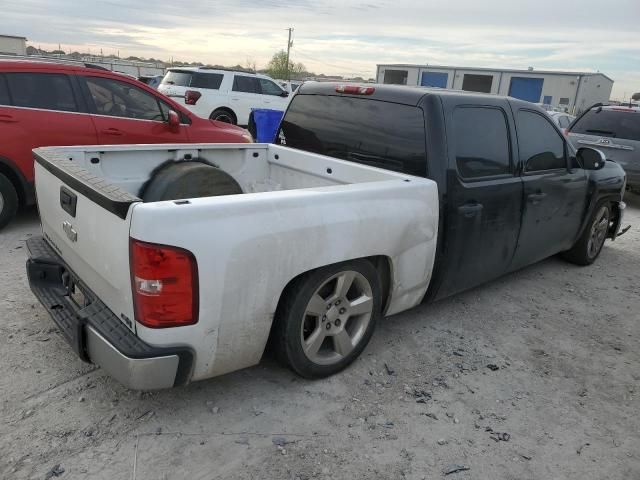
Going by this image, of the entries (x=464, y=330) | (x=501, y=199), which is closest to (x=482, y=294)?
(x=464, y=330)

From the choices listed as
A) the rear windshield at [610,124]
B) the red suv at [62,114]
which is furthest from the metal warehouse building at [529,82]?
the red suv at [62,114]

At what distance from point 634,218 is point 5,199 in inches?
363

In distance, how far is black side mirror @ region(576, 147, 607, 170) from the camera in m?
4.93

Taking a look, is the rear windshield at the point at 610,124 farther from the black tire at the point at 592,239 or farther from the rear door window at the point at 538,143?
the rear door window at the point at 538,143

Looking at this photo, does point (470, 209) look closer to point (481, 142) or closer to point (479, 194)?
point (479, 194)

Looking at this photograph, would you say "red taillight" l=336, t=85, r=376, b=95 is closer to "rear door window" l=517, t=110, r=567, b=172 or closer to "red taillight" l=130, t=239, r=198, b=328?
"rear door window" l=517, t=110, r=567, b=172

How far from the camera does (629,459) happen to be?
2764 mm

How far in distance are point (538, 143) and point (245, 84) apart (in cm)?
1261

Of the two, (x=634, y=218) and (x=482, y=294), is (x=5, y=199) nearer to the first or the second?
(x=482, y=294)

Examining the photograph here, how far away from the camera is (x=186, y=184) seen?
144 inches

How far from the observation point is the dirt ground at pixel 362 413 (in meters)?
2.52

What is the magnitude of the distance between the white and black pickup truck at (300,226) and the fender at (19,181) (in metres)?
2.42

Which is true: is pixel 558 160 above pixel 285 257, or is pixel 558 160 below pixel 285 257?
above

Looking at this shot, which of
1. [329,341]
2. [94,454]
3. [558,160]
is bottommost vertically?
[94,454]
